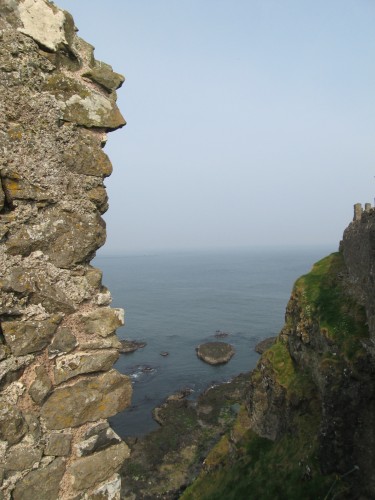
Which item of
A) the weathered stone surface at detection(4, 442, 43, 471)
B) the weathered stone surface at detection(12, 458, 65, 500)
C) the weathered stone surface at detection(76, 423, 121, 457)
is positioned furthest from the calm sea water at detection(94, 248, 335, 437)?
the weathered stone surface at detection(4, 442, 43, 471)

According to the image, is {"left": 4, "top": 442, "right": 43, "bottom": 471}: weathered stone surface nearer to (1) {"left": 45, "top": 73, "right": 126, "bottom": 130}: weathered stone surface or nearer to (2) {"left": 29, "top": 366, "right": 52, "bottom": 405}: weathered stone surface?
(2) {"left": 29, "top": 366, "right": 52, "bottom": 405}: weathered stone surface

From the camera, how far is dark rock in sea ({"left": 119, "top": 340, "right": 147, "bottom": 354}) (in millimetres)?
50606

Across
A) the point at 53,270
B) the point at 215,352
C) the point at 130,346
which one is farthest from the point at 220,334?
the point at 53,270

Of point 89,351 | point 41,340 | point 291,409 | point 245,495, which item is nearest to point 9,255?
point 41,340

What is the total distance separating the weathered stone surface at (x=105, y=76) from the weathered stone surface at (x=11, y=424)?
3569mm

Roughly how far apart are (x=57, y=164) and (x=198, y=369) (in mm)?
44123

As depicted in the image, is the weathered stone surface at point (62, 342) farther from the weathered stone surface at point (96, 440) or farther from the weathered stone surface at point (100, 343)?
the weathered stone surface at point (96, 440)

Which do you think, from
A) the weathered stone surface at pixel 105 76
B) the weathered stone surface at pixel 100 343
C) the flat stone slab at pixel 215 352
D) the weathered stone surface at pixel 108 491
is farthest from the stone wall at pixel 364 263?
the flat stone slab at pixel 215 352

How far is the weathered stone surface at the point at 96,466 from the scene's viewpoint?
3863 millimetres

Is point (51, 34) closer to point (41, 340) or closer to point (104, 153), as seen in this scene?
point (104, 153)

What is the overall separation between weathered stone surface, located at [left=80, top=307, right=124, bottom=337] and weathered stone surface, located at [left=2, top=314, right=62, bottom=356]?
32 centimetres

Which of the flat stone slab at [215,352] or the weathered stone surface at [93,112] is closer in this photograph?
the weathered stone surface at [93,112]

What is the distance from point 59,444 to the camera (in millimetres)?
3771

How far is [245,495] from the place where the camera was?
50.8 feet
